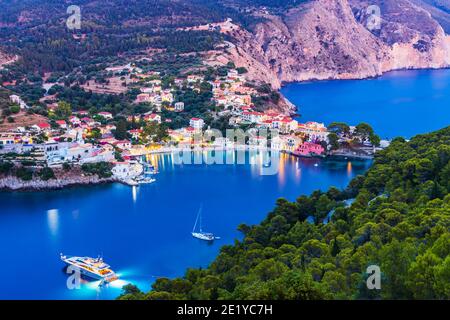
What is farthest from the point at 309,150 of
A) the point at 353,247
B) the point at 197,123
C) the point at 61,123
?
the point at 353,247

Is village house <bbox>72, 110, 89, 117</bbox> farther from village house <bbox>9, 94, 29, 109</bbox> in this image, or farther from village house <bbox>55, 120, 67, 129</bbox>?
village house <bbox>9, 94, 29, 109</bbox>

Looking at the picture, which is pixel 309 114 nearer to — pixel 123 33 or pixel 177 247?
pixel 123 33

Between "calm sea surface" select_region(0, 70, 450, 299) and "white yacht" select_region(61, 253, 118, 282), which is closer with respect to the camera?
"white yacht" select_region(61, 253, 118, 282)

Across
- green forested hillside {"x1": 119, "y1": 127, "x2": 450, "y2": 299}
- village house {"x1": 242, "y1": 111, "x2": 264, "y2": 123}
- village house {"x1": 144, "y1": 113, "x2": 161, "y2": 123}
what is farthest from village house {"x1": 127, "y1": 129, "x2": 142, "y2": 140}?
green forested hillside {"x1": 119, "y1": 127, "x2": 450, "y2": 299}

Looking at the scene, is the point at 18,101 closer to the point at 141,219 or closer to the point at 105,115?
the point at 105,115

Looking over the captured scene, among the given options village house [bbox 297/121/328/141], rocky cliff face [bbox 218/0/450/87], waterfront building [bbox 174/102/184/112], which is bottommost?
village house [bbox 297/121/328/141]

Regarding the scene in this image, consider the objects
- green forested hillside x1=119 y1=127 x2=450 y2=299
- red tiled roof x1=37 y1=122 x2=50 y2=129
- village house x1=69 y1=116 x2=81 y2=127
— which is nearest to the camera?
green forested hillside x1=119 y1=127 x2=450 y2=299

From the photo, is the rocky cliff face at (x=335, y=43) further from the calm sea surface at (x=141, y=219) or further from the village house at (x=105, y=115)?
the calm sea surface at (x=141, y=219)

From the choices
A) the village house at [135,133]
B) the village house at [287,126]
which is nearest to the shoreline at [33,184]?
the village house at [135,133]
